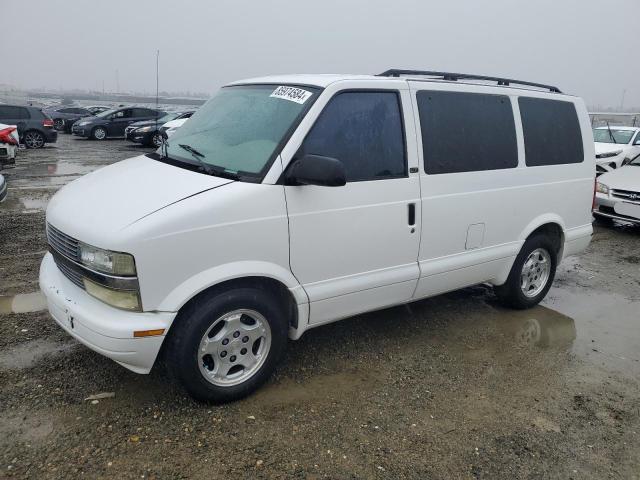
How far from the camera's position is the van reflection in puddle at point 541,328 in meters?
4.44

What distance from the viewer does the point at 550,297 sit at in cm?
557

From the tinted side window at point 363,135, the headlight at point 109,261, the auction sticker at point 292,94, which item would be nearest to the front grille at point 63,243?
the headlight at point 109,261

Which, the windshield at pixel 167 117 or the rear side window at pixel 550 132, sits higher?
the rear side window at pixel 550 132

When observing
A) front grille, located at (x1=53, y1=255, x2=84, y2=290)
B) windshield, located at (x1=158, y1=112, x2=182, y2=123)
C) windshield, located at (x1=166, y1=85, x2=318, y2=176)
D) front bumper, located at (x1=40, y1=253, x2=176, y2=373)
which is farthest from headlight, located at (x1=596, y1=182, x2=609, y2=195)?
windshield, located at (x1=158, y1=112, x2=182, y2=123)

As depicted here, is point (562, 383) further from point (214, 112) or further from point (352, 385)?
point (214, 112)

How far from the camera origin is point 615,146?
12617 mm

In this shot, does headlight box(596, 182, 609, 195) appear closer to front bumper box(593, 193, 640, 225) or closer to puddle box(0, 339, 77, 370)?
front bumper box(593, 193, 640, 225)

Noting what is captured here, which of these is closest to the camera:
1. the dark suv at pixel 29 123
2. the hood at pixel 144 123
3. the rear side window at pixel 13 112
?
the rear side window at pixel 13 112

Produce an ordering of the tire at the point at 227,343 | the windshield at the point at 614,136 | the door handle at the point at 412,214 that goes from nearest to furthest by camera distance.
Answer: the tire at the point at 227,343
the door handle at the point at 412,214
the windshield at the point at 614,136

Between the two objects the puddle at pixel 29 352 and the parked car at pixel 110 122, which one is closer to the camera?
the puddle at pixel 29 352

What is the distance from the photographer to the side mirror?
9.76 feet

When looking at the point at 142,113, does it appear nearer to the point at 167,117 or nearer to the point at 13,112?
the point at 167,117

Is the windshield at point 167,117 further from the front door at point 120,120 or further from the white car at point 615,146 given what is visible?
the white car at point 615,146

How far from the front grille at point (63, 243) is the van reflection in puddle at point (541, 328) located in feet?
11.6
